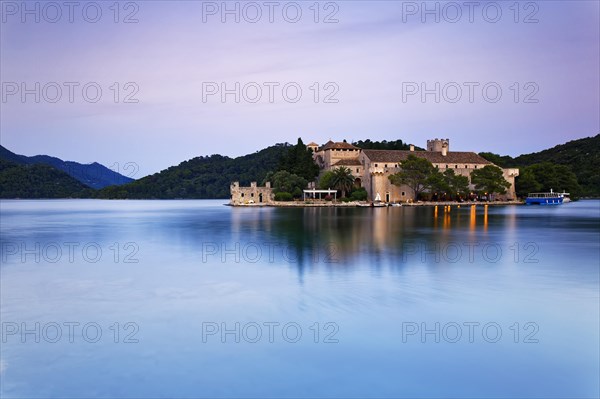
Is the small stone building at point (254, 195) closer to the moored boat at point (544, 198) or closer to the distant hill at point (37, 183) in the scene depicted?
the moored boat at point (544, 198)

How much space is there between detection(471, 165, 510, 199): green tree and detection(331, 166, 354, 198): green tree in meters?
15.3

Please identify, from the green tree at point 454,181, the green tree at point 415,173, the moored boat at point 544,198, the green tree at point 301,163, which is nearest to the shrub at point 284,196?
the green tree at point 301,163

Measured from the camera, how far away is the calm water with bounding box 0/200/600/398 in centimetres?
605

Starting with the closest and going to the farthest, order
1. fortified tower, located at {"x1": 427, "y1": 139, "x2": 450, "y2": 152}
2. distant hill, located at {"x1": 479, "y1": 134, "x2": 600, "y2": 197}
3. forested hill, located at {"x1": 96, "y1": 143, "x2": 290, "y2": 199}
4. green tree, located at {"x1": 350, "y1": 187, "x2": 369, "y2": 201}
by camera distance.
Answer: green tree, located at {"x1": 350, "y1": 187, "x2": 369, "y2": 201} → fortified tower, located at {"x1": 427, "y1": 139, "x2": 450, "y2": 152} → distant hill, located at {"x1": 479, "y1": 134, "x2": 600, "y2": 197} → forested hill, located at {"x1": 96, "y1": 143, "x2": 290, "y2": 199}

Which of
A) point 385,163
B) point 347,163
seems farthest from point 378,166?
point 347,163

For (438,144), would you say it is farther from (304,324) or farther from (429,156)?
(304,324)

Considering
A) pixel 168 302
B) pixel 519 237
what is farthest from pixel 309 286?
pixel 519 237

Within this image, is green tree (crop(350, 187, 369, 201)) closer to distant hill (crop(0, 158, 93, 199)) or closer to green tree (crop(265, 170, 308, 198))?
green tree (crop(265, 170, 308, 198))

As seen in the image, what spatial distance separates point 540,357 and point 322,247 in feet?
40.2

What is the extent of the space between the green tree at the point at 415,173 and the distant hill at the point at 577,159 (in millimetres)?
19702

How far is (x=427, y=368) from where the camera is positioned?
649 cm

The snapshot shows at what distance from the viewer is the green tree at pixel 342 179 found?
58188 mm

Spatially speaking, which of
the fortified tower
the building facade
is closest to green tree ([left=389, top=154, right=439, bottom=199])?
the building facade

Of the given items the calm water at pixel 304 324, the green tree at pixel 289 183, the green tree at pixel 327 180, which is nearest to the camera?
the calm water at pixel 304 324
